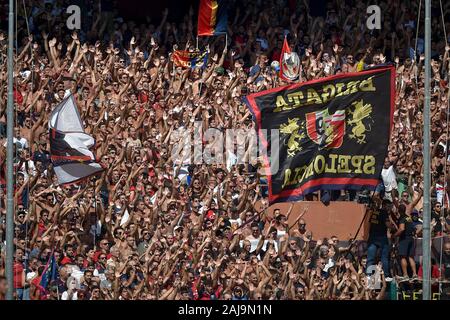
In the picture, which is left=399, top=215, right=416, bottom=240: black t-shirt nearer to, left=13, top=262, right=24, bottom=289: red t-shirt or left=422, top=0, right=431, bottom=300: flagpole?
left=422, top=0, right=431, bottom=300: flagpole

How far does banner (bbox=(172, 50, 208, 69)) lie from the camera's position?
3284 centimetres

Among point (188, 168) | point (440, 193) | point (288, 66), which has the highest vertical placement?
point (288, 66)

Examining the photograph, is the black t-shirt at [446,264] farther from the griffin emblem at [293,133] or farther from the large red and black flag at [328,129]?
the griffin emblem at [293,133]

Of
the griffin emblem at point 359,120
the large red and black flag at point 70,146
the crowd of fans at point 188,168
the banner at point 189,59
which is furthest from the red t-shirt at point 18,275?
the banner at point 189,59

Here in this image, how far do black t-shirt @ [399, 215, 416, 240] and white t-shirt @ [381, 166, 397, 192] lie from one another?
89 centimetres

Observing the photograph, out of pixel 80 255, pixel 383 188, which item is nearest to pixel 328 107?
pixel 383 188

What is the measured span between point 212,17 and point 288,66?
2.39m

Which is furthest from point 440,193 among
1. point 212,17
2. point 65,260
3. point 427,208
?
point 212,17

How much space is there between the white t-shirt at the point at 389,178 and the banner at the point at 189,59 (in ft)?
17.7

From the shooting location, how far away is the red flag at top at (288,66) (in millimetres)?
32406

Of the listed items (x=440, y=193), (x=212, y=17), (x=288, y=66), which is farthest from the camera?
(x=212, y=17)

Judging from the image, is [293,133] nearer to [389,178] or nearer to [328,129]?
[328,129]

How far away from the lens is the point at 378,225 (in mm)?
28172

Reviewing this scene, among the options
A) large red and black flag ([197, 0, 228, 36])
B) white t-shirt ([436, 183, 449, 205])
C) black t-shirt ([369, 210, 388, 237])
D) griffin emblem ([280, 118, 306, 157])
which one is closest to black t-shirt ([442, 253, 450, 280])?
black t-shirt ([369, 210, 388, 237])
